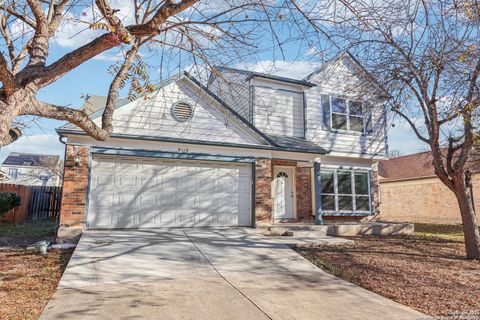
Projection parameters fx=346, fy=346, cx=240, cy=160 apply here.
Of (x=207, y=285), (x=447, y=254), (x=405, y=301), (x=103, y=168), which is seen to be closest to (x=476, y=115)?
(x=447, y=254)

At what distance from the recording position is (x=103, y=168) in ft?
32.1

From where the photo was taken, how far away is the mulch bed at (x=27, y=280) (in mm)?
4215

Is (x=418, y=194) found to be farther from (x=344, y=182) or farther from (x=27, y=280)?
(x=27, y=280)

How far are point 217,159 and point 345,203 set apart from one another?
634cm

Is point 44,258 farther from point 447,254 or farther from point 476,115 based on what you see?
point 476,115

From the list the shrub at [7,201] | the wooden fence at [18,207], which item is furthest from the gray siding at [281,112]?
the wooden fence at [18,207]

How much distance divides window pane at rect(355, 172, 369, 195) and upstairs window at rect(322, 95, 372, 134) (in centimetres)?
184

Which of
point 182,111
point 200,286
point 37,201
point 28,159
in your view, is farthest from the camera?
point 28,159

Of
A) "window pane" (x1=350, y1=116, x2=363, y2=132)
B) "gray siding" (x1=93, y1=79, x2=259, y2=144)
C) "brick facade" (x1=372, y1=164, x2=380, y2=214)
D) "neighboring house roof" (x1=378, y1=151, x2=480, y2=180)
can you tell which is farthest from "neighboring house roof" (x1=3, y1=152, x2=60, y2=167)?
"brick facade" (x1=372, y1=164, x2=380, y2=214)

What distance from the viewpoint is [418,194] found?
23.0m

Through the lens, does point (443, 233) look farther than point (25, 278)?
Yes

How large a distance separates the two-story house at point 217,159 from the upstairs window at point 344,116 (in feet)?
0.19

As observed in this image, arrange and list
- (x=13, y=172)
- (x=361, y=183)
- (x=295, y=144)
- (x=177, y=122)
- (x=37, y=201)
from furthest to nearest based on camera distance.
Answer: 1. (x=13, y=172)
2. (x=37, y=201)
3. (x=361, y=183)
4. (x=295, y=144)
5. (x=177, y=122)

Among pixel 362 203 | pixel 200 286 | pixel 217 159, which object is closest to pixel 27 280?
pixel 200 286
